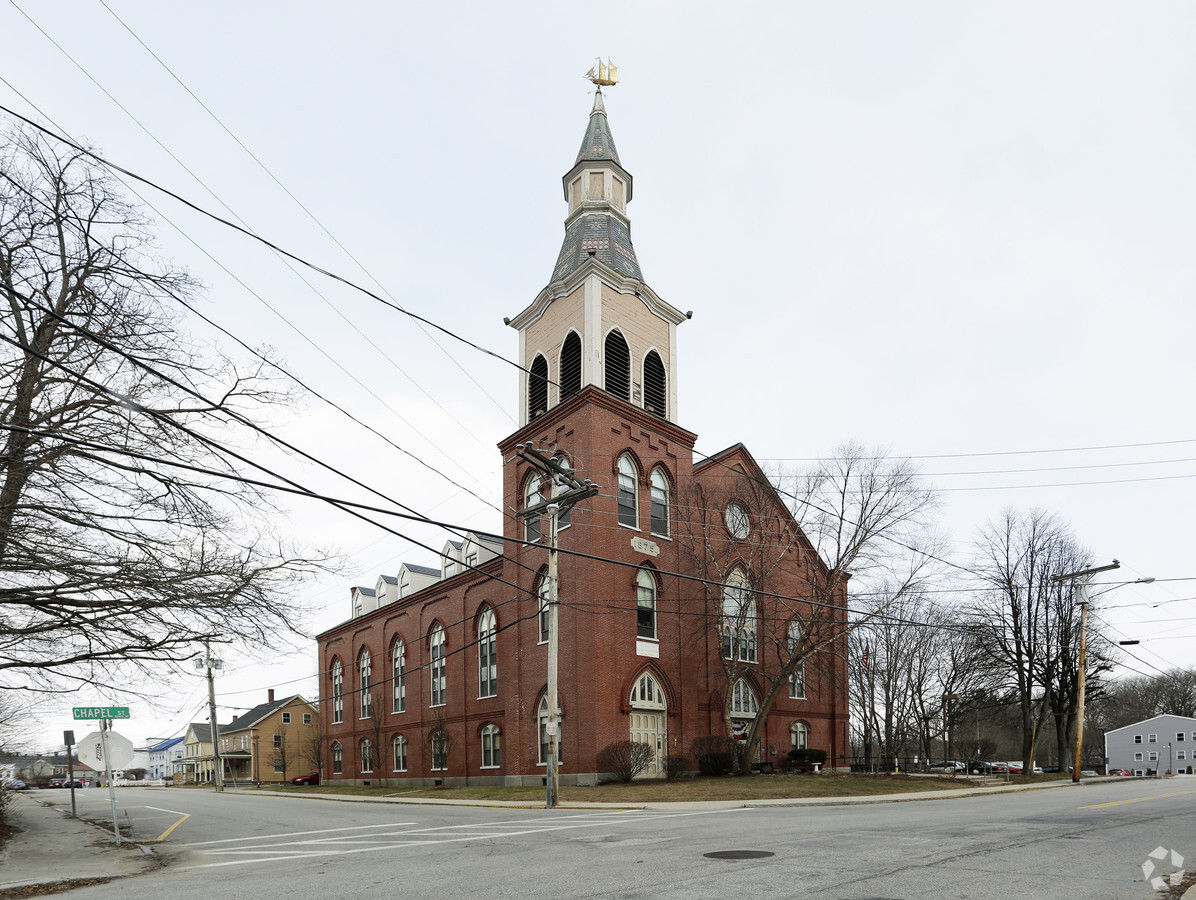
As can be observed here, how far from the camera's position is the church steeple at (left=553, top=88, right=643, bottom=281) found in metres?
39.6

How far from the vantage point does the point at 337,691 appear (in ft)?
187

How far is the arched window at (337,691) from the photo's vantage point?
184ft

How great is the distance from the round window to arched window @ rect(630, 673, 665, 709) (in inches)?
302

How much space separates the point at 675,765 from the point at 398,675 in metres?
20.9

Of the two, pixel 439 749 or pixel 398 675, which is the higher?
pixel 398 675

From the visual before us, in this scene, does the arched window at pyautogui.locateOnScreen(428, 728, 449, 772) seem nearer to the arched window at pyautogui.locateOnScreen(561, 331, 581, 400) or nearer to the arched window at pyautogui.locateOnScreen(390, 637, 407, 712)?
the arched window at pyautogui.locateOnScreen(390, 637, 407, 712)

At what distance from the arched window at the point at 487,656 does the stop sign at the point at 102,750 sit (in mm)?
22548

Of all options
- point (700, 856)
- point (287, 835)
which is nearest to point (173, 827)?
point (287, 835)

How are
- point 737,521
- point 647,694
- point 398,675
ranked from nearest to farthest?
1. point 647,694
2. point 737,521
3. point 398,675

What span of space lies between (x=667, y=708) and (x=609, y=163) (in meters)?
25.0

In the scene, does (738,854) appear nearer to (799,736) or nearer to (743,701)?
(743,701)

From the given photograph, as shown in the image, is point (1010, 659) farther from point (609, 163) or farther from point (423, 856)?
point (423, 856)

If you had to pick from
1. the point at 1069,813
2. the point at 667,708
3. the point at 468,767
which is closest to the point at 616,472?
the point at 667,708

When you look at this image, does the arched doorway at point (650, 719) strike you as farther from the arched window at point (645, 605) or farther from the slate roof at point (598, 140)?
the slate roof at point (598, 140)
